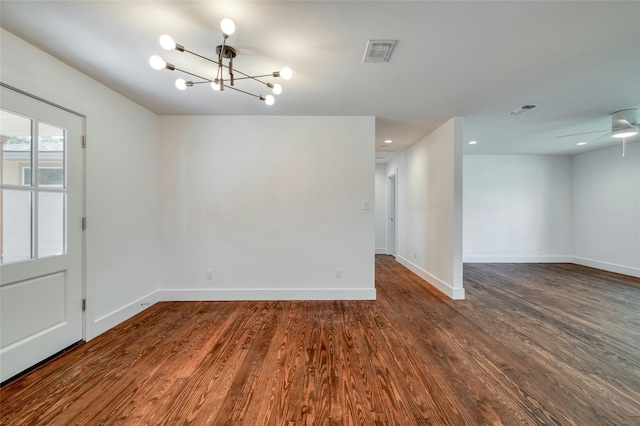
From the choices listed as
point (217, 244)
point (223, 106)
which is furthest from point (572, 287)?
point (223, 106)

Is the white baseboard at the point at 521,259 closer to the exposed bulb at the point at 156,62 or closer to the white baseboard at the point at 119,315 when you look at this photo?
the white baseboard at the point at 119,315

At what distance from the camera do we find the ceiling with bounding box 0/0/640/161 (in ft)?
5.15

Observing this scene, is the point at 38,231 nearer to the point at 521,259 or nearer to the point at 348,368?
the point at 348,368

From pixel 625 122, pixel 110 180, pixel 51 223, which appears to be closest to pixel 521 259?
pixel 625 122

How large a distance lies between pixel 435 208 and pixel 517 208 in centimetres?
333

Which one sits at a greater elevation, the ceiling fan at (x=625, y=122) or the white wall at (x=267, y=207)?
the ceiling fan at (x=625, y=122)

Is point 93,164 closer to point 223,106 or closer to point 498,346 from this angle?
point 223,106

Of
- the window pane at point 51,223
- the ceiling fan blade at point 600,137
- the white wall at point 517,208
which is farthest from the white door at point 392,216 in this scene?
the window pane at point 51,223

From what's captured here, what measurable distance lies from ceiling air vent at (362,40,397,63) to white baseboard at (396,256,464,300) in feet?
9.96

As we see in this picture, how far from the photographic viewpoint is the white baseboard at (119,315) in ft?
7.87

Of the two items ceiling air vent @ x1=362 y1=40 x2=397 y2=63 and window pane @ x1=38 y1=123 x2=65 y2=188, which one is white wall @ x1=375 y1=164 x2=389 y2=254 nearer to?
ceiling air vent @ x1=362 y1=40 x2=397 y2=63

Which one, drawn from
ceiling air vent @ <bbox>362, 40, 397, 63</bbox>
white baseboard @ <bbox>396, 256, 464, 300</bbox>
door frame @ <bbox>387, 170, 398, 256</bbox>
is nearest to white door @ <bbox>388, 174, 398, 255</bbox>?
door frame @ <bbox>387, 170, 398, 256</bbox>

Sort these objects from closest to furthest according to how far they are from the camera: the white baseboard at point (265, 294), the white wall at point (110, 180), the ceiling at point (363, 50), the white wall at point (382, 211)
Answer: the ceiling at point (363, 50)
the white wall at point (110, 180)
the white baseboard at point (265, 294)
the white wall at point (382, 211)

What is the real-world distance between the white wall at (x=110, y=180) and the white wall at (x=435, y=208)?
408 centimetres
